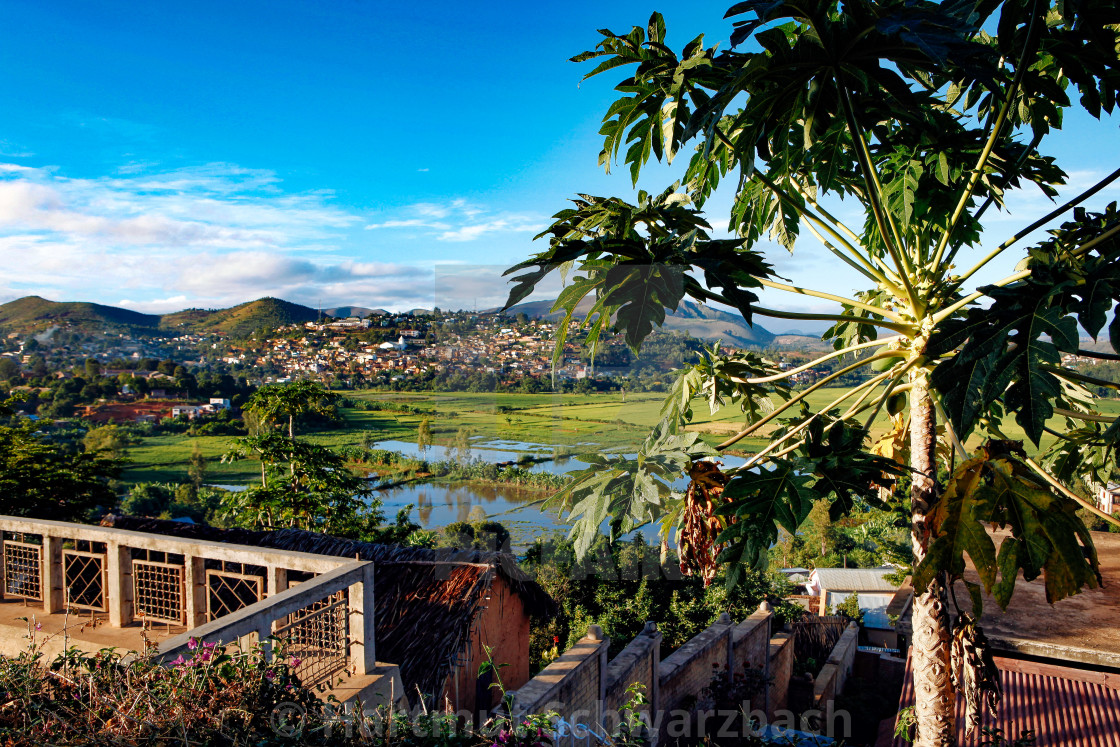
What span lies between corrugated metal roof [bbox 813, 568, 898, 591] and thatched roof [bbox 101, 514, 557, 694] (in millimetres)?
17098

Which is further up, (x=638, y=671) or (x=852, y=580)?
(x=638, y=671)

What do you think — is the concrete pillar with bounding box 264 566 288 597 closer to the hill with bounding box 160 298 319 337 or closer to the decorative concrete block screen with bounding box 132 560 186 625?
the decorative concrete block screen with bounding box 132 560 186 625

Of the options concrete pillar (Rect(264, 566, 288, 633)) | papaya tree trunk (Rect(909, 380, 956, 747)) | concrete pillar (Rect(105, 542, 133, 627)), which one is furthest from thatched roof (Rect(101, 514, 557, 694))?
papaya tree trunk (Rect(909, 380, 956, 747))

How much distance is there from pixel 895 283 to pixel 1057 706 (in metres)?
3.65

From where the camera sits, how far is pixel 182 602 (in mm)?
4672

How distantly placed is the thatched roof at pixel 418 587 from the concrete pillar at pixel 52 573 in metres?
1.34

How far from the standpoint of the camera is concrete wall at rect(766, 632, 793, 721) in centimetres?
865

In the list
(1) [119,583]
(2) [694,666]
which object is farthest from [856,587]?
(1) [119,583]

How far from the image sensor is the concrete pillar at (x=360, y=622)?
3883mm

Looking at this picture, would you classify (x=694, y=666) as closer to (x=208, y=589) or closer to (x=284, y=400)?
(x=208, y=589)

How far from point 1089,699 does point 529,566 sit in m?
5.52

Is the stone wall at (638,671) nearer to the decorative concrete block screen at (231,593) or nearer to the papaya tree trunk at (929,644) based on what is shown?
the decorative concrete block screen at (231,593)

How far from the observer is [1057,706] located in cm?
404

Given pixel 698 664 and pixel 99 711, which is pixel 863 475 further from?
pixel 698 664
